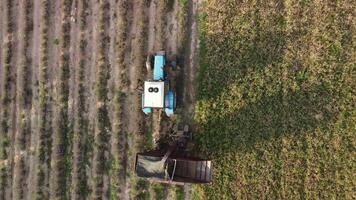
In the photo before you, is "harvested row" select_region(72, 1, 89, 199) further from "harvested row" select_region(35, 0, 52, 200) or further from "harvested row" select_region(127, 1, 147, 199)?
"harvested row" select_region(127, 1, 147, 199)

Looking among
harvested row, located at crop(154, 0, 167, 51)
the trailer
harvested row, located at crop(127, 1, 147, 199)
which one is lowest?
the trailer

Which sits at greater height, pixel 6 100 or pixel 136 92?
pixel 136 92

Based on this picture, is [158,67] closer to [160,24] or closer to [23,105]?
[160,24]

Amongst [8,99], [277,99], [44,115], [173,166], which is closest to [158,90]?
[173,166]

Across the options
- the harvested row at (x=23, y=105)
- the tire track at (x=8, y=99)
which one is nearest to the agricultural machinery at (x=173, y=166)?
the harvested row at (x=23, y=105)

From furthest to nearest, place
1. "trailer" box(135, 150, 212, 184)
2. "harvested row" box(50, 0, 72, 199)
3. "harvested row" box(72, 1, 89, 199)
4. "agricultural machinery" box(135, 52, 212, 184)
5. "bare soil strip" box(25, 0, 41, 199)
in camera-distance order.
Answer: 1. "bare soil strip" box(25, 0, 41, 199)
2. "harvested row" box(50, 0, 72, 199)
3. "harvested row" box(72, 1, 89, 199)
4. "agricultural machinery" box(135, 52, 212, 184)
5. "trailer" box(135, 150, 212, 184)

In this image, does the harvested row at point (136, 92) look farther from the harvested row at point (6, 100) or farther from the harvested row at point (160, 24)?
the harvested row at point (6, 100)

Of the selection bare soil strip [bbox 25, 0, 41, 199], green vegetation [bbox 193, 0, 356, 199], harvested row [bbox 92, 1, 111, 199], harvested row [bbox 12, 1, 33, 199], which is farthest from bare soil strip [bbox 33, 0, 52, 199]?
green vegetation [bbox 193, 0, 356, 199]
